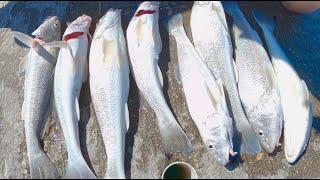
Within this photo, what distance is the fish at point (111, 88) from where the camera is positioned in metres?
3.47

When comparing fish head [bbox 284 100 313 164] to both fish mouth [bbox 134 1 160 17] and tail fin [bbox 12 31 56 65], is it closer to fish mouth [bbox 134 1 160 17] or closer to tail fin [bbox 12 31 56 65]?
fish mouth [bbox 134 1 160 17]

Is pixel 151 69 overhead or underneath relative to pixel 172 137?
overhead

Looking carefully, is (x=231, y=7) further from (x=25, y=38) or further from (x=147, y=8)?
(x=25, y=38)

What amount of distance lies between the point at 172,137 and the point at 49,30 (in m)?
1.41

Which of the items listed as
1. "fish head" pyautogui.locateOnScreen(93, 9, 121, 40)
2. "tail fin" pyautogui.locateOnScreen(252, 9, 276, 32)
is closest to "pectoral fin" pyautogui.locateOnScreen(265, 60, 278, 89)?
"tail fin" pyautogui.locateOnScreen(252, 9, 276, 32)

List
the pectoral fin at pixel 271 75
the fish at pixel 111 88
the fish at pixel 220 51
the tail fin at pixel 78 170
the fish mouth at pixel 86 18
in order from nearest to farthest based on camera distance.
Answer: the tail fin at pixel 78 170
the fish at pixel 111 88
the fish at pixel 220 51
the pectoral fin at pixel 271 75
the fish mouth at pixel 86 18

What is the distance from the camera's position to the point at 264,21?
4.01 meters

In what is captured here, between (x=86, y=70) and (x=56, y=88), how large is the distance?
0.96ft

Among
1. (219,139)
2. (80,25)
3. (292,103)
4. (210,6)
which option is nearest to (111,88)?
(80,25)

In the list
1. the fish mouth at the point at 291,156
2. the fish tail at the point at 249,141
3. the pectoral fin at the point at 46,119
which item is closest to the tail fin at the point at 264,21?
the fish tail at the point at 249,141

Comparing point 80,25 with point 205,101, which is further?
point 80,25

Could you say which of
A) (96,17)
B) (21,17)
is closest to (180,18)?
(96,17)

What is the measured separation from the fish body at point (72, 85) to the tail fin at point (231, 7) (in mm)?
1196

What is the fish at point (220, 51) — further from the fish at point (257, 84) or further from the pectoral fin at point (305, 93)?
the pectoral fin at point (305, 93)
